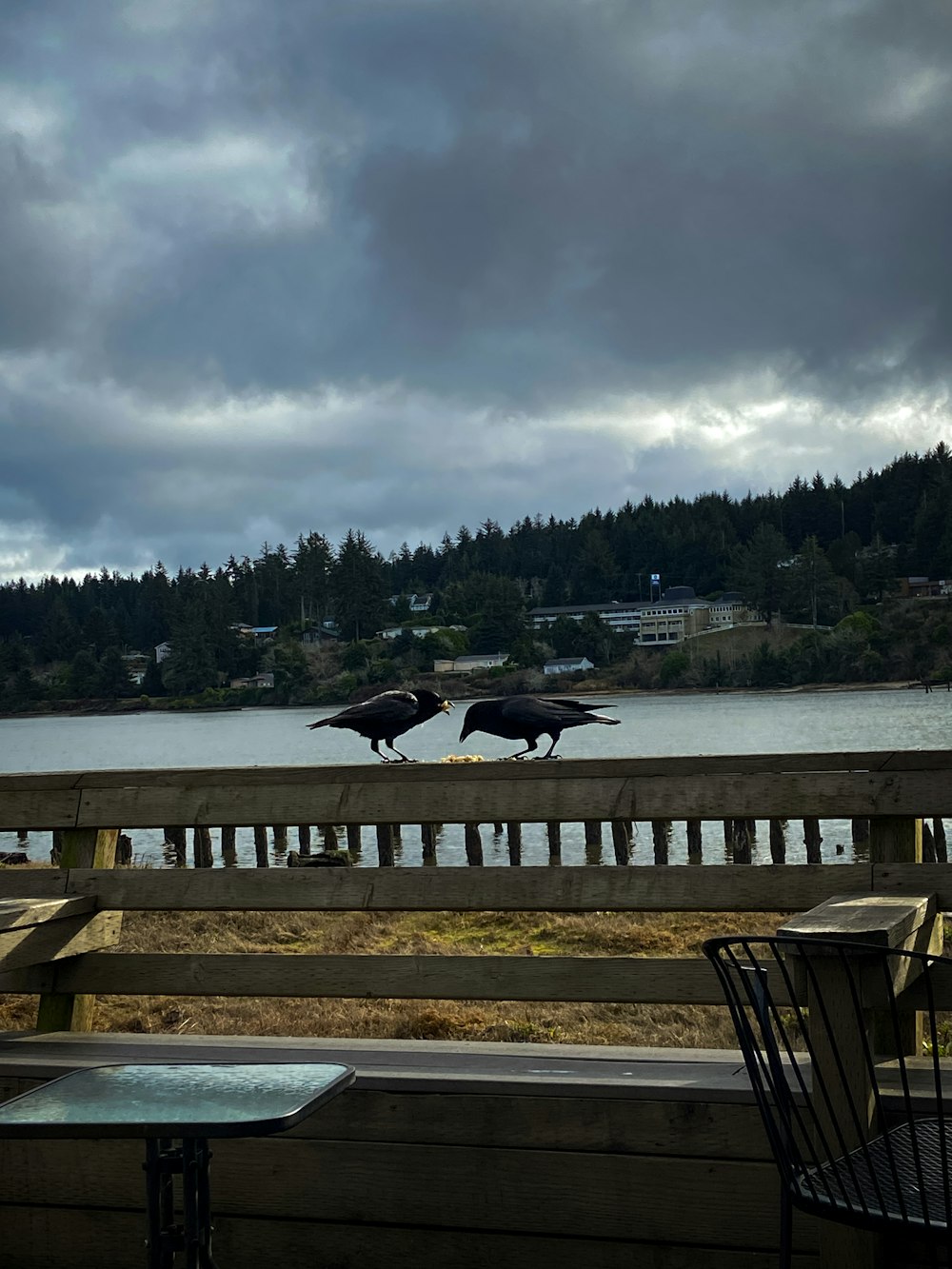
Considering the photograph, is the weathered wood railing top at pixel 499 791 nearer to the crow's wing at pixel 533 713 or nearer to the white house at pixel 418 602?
the crow's wing at pixel 533 713

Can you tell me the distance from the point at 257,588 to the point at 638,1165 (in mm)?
152317

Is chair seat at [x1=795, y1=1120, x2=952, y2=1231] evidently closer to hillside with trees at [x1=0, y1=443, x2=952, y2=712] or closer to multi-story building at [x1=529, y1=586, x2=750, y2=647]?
hillside with trees at [x1=0, y1=443, x2=952, y2=712]

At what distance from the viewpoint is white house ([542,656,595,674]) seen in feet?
341

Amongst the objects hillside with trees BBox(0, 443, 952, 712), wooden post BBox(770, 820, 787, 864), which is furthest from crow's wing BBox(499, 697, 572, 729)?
hillside with trees BBox(0, 443, 952, 712)

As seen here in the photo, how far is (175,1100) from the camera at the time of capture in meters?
2.32

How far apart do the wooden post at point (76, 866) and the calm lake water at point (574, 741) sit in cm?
1963

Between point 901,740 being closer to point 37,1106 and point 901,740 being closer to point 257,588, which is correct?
point 37,1106

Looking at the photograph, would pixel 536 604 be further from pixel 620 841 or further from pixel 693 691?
pixel 620 841

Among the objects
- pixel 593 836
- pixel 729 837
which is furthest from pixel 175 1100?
pixel 593 836

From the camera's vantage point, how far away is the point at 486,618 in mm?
117312

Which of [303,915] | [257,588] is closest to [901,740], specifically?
[303,915]

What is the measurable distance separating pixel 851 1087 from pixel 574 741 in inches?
2463

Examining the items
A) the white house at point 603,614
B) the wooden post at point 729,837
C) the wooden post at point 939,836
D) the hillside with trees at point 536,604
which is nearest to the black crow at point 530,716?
the wooden post at point 939,836

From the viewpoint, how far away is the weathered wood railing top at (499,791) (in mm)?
3631
